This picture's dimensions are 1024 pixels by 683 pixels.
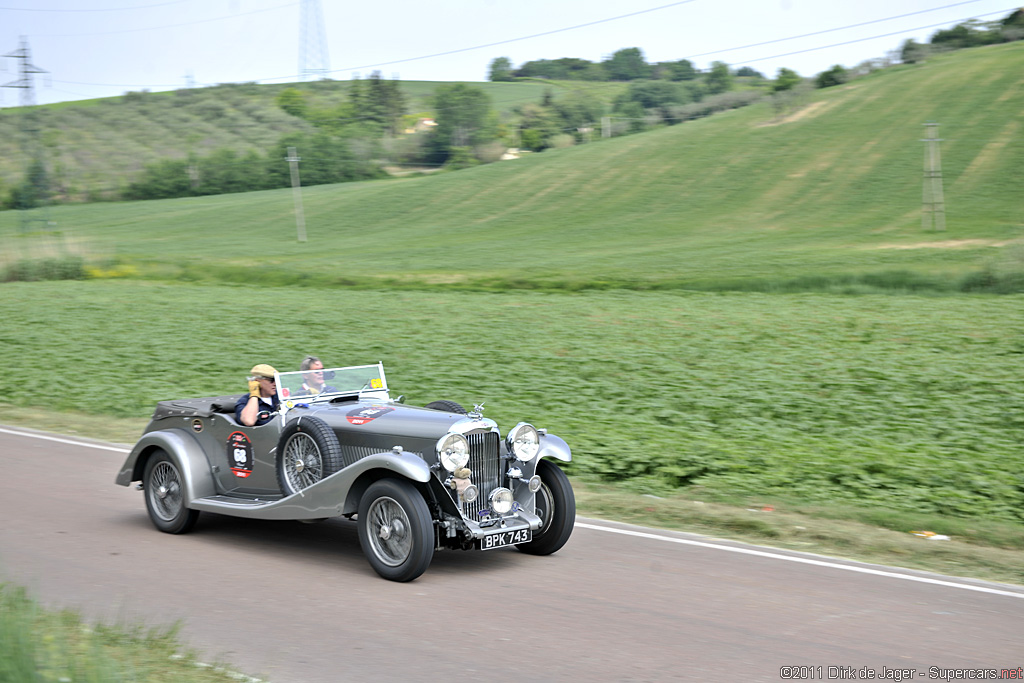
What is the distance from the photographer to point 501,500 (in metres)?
6.96

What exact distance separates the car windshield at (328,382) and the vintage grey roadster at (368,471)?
1 centimetres

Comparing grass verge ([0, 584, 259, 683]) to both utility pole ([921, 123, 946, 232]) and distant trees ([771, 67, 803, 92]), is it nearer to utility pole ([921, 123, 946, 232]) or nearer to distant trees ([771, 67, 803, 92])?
utility pole ([921, 123, 946, 232])

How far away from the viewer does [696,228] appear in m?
52.5

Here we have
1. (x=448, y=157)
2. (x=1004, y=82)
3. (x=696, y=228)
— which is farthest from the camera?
(x=448, y=157)

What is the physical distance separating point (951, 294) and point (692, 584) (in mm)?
25057

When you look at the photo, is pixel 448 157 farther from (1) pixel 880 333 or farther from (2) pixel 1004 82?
(1) pixel 880 333

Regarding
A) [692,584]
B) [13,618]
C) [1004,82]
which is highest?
[1004,82]

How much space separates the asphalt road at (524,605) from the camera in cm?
518

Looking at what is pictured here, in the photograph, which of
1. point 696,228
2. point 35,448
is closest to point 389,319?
point 35,448

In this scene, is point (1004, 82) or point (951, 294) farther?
point (1004, 82)

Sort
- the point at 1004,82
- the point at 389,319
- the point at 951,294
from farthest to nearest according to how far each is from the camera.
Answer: the point at 1004,82
the point at 951,294
the point at 389,319

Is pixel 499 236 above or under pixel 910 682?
above

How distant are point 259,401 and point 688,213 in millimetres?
50416

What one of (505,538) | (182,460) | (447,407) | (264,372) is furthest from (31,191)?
(505,538)
